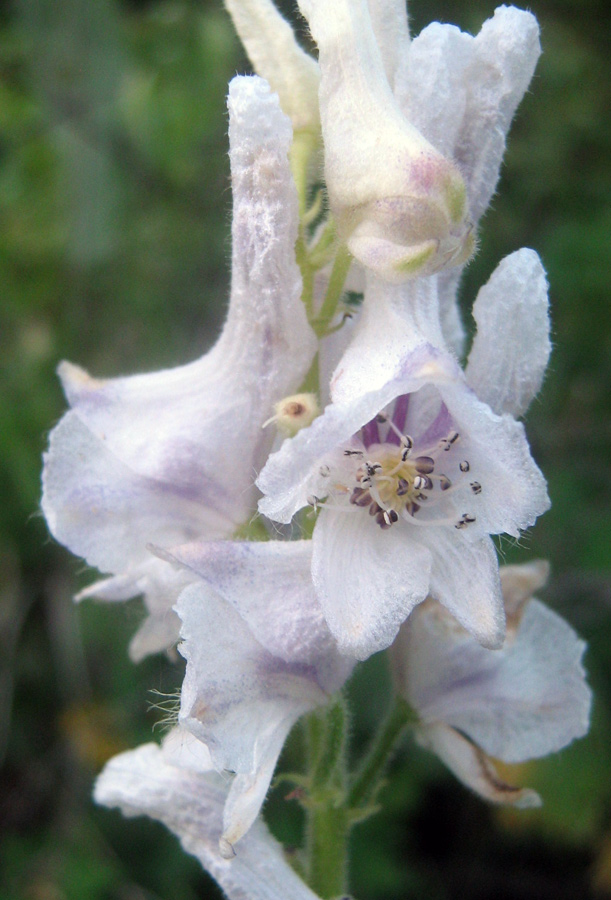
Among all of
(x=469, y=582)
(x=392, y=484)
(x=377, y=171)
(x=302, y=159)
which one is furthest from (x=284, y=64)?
(x=469, y=582)

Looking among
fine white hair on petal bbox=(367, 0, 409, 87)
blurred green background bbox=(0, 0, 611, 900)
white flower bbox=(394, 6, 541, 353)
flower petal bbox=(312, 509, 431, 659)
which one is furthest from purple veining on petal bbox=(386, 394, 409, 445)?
blurred green background bbox=(0, 0, 611, 900)

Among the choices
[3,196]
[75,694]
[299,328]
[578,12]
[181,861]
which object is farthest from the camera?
[578,12]

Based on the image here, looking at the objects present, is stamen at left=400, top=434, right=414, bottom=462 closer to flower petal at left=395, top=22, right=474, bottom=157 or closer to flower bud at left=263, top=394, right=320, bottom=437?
flower bud at left=263, top=394, right=320, bottom=437

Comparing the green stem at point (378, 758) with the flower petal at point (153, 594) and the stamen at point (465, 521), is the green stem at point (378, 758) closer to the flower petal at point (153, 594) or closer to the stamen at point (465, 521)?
the flower petal at point (153, 594)

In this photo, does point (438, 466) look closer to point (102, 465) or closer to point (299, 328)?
point (299, 328)

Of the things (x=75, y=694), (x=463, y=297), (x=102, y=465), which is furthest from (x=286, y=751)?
(x=102, y=465)

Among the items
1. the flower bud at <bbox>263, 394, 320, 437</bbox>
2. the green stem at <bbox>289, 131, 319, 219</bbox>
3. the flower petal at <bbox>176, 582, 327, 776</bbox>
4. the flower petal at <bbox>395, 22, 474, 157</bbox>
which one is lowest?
the flower petal at <bbox>176, 582, 327, 776</bbox>

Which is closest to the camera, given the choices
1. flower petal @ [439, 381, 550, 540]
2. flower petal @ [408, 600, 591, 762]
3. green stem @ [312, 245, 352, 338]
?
flower petal @ [439, 381, 550, 540]
